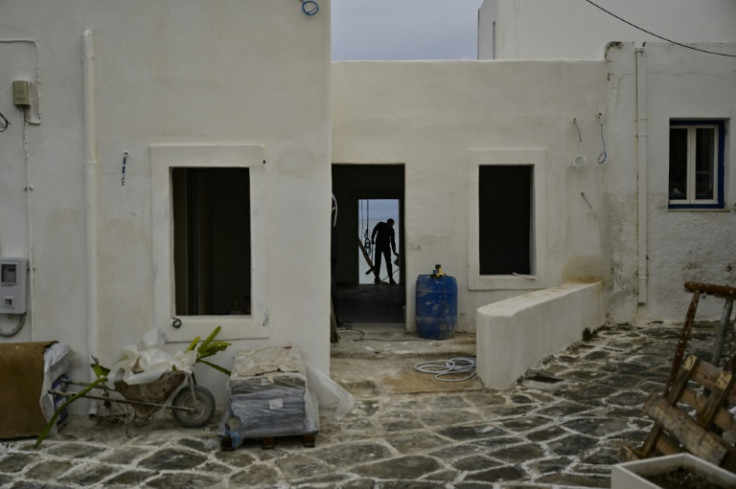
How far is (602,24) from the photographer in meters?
13.8

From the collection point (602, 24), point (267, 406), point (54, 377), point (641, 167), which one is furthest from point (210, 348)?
point (602, 24)

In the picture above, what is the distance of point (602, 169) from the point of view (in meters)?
11.0

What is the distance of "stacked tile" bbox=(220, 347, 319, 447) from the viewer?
611 cm

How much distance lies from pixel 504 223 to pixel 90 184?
434 inches

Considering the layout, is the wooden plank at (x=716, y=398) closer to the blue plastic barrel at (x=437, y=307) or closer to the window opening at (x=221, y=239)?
the blue plastic barrel at (x=437, y=307)

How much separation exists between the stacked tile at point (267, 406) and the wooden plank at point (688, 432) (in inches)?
114

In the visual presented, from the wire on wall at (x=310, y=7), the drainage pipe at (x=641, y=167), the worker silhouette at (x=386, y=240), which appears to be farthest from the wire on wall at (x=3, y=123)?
the worker silhouette at (x=386, y=240)

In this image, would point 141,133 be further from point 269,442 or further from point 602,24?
point 602,24

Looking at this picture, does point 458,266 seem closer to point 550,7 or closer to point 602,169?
point 602,169

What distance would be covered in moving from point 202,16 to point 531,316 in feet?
16.7

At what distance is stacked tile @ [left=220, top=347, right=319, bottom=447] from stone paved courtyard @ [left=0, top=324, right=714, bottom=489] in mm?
180

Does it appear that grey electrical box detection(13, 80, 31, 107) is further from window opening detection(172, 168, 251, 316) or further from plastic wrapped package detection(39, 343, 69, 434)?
window opening detection(172, 168, 251, 316)

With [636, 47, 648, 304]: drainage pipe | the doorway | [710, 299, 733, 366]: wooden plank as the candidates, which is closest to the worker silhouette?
the doorway

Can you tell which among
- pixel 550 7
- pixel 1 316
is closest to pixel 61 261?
pixel 1 316
